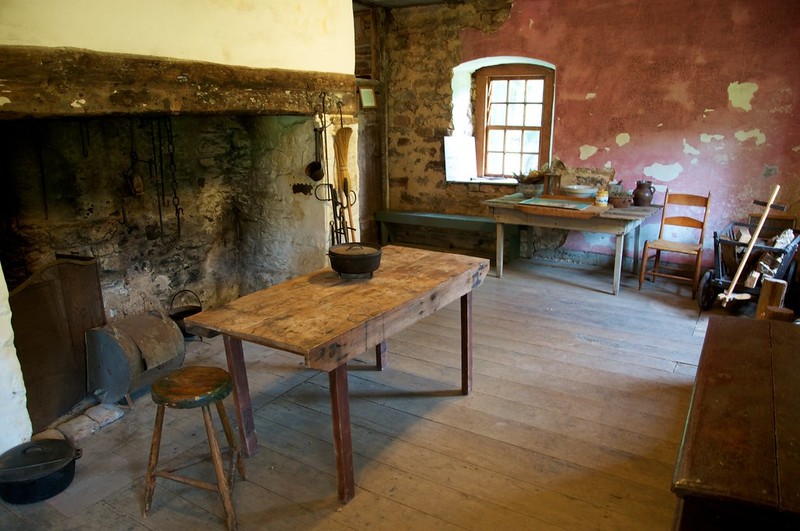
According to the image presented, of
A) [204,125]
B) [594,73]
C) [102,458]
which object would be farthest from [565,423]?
[594,73]

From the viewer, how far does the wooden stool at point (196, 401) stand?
2.15 metres

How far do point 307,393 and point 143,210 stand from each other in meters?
1.82

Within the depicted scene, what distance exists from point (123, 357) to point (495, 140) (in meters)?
4.76

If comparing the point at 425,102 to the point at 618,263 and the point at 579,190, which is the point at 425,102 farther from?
the point at 618,263

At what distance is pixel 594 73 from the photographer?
536 centimetres

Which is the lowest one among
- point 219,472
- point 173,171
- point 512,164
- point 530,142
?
point 219,472

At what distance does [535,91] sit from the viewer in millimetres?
6043

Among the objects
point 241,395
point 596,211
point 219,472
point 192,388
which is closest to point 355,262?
point 241,395

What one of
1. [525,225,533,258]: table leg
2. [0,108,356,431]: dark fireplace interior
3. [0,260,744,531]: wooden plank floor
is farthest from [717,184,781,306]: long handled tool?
[0,108,356,431]: dark fireplace interior

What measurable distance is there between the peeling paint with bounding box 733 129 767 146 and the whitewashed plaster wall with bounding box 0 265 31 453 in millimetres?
5462

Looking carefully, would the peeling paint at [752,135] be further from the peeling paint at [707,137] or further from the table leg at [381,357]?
the table leg at [381,357]

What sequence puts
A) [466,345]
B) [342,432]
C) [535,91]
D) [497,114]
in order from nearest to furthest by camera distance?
1. [342,432]
2. [466,345]
3. [535,91]
4. [497,114]

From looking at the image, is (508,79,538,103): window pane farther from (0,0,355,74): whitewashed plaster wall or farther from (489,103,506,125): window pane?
(0,0,355,74): whitewashed plaster wall

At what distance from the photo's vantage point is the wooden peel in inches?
155
